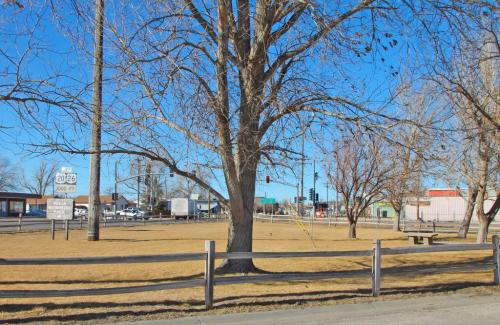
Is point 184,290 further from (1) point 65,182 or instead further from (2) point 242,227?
(1) point 65,182

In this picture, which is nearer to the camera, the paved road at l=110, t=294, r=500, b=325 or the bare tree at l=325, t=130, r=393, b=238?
the paved road at l=110, t=294, r=500, b=325

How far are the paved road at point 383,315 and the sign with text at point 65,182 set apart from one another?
71.6 ft

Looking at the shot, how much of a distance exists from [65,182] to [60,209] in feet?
4.87

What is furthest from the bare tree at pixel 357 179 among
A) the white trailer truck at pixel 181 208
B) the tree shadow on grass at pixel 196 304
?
the white trailer truck at pixel 181 208

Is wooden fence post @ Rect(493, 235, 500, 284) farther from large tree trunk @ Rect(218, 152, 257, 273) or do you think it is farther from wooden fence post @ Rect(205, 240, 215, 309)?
wooden fence post @ Rect(205, 240, 215, 309)

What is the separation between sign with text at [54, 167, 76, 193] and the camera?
27.5 m

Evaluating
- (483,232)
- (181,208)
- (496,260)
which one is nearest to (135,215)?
(181,208)

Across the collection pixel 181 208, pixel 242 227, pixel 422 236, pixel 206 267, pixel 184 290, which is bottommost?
pixel 184 290

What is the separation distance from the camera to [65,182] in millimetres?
27547

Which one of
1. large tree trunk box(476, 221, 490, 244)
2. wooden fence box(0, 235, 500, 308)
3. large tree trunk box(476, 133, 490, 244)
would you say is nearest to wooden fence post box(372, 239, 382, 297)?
wooden fence box(0, 235, 500, 308)

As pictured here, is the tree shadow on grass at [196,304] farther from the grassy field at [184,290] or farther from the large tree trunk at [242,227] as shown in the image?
the large tree trunk at [242,227]

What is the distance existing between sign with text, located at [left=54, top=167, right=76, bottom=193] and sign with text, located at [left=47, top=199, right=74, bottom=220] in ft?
2.06

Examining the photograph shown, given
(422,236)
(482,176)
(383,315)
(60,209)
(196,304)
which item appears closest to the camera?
(383,315)

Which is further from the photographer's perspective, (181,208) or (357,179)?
(181,208)
